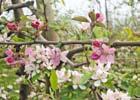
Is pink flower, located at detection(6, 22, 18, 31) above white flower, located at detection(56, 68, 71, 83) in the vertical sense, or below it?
above

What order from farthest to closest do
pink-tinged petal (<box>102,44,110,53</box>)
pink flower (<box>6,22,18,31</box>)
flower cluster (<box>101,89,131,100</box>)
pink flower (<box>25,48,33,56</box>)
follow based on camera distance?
pink flower (<box>6,22,18,31</box>) → pink flower (<box>25,48,33,56</box>) → pink-tinged petal (<box>102,44,110,53</box>) → flower cluster (<box>101,89,131,100</box>)

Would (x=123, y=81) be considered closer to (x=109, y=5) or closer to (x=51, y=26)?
(x=51, y=26)

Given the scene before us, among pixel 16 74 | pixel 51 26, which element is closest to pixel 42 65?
pixel 51 26

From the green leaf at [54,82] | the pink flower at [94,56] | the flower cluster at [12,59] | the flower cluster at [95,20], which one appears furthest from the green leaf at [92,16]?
the flower cluster at [12,59]

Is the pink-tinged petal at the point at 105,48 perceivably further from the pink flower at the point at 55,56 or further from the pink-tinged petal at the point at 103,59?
the pink flower at the point at 55,56

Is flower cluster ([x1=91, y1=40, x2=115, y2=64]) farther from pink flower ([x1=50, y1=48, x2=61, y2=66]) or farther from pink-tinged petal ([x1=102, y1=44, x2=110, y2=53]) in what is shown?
pink flower ([x1=50, y1=48, x2=61, y2=66])

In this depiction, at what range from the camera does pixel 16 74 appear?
86.2 inches

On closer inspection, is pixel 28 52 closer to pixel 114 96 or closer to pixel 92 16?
pixel 92 16

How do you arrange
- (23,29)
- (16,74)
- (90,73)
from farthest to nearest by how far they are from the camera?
(16,74), (23,29), (90,73)

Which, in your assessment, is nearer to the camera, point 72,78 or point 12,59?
point 72,78

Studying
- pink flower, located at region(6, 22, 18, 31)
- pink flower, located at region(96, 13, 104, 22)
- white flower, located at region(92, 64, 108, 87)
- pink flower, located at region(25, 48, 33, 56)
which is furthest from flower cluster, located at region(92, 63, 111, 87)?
pink flower, located at region(6, 22, 18, 31)

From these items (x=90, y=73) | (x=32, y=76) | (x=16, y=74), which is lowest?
(x=16, y=74)

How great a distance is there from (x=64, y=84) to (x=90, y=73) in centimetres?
7

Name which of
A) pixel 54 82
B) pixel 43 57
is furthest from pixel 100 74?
pixel 43 57
